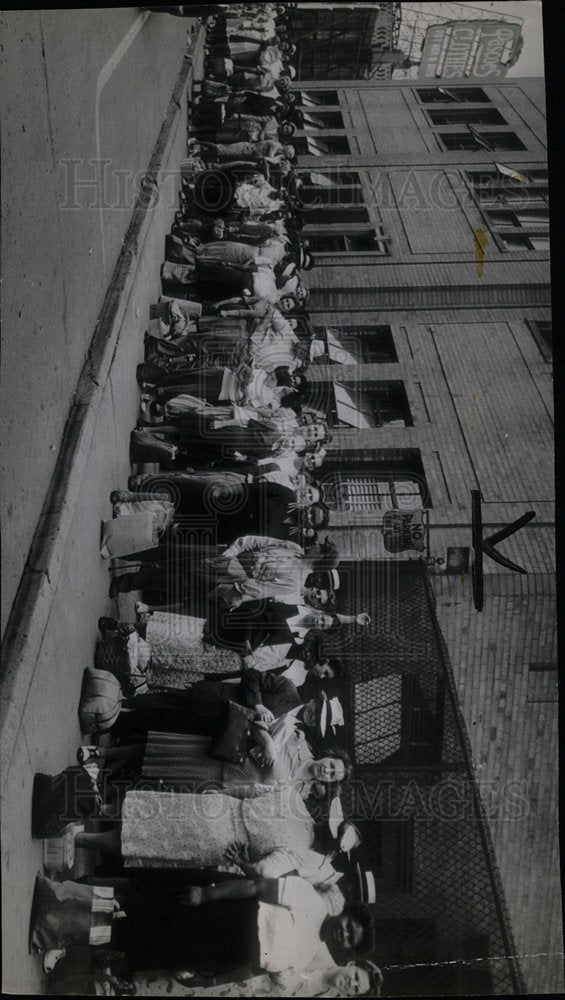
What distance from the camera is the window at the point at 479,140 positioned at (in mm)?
10341

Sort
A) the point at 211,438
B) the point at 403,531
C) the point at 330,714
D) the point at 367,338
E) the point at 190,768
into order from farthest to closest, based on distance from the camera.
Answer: the point at 367,338 → the point at 403,531 → the point at 211,438 → the point at 330,714 → the point at 190,768

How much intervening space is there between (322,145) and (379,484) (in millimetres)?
5536

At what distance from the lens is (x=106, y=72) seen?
8.52m

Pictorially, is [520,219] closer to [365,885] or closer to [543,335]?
[543,335]

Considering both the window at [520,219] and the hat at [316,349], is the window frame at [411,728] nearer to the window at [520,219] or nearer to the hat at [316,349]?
the hat at [316,349]

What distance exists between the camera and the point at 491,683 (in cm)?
896

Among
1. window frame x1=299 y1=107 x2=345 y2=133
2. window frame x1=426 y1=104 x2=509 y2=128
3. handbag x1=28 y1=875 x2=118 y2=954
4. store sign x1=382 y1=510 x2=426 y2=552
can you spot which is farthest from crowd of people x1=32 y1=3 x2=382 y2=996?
window frame x1=426 y1=104 x2=509 y2=128

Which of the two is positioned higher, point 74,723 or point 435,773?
point 74,723

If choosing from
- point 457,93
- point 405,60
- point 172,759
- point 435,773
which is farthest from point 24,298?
point 457,93

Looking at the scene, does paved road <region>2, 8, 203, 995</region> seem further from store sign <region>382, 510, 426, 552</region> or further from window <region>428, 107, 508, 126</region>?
window <region>428, 107, 508, 126</region>

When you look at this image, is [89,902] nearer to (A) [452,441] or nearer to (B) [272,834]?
(B) [272,834]

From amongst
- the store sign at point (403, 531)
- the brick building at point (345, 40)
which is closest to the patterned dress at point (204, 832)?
the store sign at point (403, 531)

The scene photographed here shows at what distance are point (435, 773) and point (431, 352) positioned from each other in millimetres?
5739

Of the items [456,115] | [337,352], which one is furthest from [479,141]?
[337,352]
